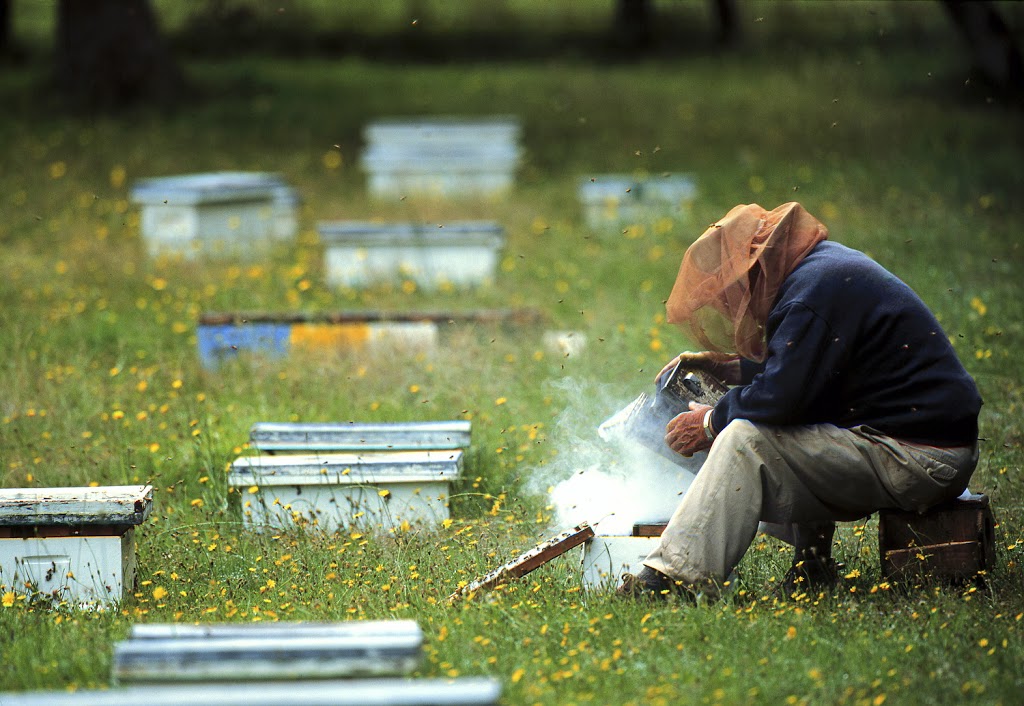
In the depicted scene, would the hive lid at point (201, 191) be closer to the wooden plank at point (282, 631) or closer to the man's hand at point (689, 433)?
the man's hand at point (689, 433)

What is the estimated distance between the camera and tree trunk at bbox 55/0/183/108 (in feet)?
41.4

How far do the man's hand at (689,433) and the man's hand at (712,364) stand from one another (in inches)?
7.8

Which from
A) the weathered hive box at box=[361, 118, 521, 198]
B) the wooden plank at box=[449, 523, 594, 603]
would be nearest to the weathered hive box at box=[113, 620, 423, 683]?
the wooden plank at box=[449, 523, 594, 603]

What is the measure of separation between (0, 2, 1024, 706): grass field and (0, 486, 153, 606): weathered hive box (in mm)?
84

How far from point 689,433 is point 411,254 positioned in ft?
14.7

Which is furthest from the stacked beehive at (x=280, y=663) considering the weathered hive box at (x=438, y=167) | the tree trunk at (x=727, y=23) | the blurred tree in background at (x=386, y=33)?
the tree trunk at (x=727, y=23)

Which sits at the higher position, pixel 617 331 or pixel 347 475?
pixel 617 331

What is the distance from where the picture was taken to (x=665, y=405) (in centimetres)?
367

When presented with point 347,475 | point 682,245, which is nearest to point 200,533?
point 347,475

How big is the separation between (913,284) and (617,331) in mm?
1914

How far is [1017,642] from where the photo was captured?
303 centimetres

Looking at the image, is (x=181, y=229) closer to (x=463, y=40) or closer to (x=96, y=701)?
(x=96, y=701)

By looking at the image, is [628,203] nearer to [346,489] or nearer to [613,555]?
[346,489]

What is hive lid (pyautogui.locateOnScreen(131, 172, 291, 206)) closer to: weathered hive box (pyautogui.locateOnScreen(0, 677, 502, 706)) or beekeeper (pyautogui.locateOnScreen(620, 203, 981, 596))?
beekeeper (pyautogui.locateOnScreen(620, 203, 981, 596))
